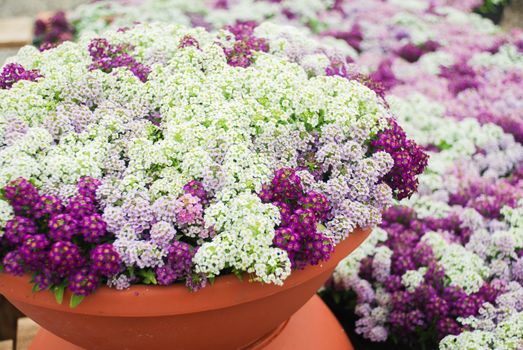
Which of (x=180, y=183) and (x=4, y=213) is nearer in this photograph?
(x=4, y=213)

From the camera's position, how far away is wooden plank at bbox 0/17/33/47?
16.3 feet

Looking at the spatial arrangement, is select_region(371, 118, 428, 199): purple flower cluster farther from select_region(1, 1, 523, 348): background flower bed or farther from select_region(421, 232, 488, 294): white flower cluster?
select_region(421, 232, 488, 294): white flower cluster

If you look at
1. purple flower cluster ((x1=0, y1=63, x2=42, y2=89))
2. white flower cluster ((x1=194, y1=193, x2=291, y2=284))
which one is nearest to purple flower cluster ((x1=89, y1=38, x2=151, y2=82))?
purple flower cluster ((x1=0, y1=63, x2=42, y2=89))

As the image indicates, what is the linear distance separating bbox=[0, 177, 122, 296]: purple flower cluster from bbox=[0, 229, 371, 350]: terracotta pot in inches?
2.8

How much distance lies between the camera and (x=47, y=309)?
1638 millimetres

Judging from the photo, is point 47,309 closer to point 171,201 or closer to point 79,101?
point 171,201

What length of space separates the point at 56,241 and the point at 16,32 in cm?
424

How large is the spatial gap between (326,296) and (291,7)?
3.39 meters

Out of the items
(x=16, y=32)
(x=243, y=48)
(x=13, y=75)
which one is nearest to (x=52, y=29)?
(x=16, y=32)

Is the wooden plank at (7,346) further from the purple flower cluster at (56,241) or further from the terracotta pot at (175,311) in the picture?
the purple flower cluster at (56,241)

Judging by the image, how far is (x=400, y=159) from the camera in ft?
6.16

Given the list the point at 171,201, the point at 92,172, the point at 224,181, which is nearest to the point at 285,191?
the point at 224,181

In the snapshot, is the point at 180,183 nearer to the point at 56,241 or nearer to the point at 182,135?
the point at 182,135

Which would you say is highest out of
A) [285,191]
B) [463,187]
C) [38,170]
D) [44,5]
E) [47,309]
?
[38,170]
